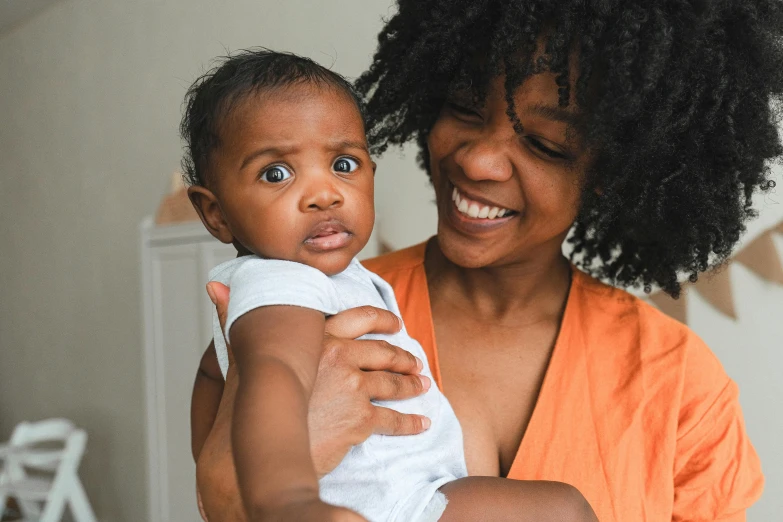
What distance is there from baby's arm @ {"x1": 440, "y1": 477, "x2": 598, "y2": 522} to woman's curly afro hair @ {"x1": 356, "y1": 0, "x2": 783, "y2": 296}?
0.53 metres

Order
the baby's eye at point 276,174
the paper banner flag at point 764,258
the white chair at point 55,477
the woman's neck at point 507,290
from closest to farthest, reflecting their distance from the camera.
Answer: the baby's eye at point 276,174, the woman's neck at point 507,290, the paper banner flag at point 764,258, the white chair at point 55,477

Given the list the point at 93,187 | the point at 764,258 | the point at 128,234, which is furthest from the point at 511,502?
the point at 93,187

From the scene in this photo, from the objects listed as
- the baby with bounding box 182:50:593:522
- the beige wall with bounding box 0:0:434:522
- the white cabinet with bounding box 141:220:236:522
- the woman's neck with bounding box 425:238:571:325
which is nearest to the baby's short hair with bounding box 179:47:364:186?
the baby with bounding box 182:50:593:522

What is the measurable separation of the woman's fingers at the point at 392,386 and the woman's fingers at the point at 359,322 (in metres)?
0.05

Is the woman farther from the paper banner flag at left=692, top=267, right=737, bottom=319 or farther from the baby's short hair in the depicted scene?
the paper banner flag at left=692, top=267, right=737, bottom=319

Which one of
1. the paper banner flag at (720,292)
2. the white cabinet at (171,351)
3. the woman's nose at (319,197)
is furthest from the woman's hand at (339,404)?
the white cabinet at (171,351)

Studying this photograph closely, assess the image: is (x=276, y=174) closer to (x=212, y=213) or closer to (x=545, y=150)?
(x=212, y=213)

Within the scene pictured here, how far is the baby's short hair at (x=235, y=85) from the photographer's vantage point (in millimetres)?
904

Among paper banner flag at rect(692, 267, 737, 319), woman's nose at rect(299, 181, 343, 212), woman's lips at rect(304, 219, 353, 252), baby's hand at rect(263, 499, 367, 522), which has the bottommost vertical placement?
paper banner flag at rect(692, 267, 737, 319)

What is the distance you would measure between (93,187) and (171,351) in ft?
6.47

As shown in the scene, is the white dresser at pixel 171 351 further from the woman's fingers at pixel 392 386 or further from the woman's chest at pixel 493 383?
the woman's fingers at pixel 392 386

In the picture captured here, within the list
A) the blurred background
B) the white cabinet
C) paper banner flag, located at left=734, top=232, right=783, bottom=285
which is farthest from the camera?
the white cabinet

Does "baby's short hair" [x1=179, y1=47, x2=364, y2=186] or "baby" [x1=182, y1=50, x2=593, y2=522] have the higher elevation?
"baby's short hair" [x1=179, y1=47, x2=364, y2=186]

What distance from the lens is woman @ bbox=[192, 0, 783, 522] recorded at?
1.15m
